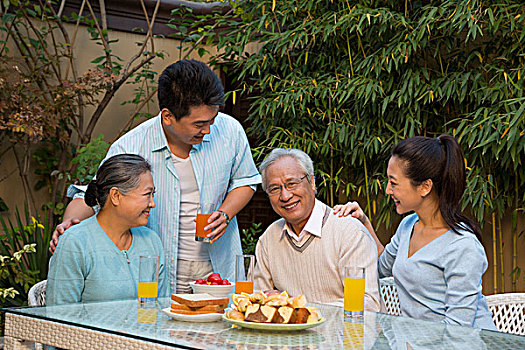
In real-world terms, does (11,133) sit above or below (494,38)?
below

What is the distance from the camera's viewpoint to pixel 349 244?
2.40 meters

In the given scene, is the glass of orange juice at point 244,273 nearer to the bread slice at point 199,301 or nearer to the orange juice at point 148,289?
the bread slice at point 199,301

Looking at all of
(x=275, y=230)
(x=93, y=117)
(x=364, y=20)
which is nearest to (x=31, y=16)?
(x=93, y=117)

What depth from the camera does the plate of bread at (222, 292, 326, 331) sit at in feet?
5.43

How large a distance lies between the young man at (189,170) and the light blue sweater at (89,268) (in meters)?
0.14

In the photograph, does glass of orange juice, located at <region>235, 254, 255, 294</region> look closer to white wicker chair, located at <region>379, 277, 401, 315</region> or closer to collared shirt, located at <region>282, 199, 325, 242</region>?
collared shirt, located at <region>282, 199, 325, 242</region>

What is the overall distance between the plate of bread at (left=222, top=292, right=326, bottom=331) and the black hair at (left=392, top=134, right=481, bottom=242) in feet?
2.55

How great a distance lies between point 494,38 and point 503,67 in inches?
9.6

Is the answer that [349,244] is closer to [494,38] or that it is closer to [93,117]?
[494,38]

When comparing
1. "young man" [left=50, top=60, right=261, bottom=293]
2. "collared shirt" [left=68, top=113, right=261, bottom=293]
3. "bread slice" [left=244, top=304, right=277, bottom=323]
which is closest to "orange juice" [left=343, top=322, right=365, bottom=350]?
"bread slice" [left=244, top=304, right=277, bottom=323]

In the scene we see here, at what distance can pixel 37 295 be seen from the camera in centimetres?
242

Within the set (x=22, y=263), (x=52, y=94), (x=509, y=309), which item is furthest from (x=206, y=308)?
(x=52, y=94)

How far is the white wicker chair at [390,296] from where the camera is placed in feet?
8.36

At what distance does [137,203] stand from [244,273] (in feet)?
Result: 2.20
